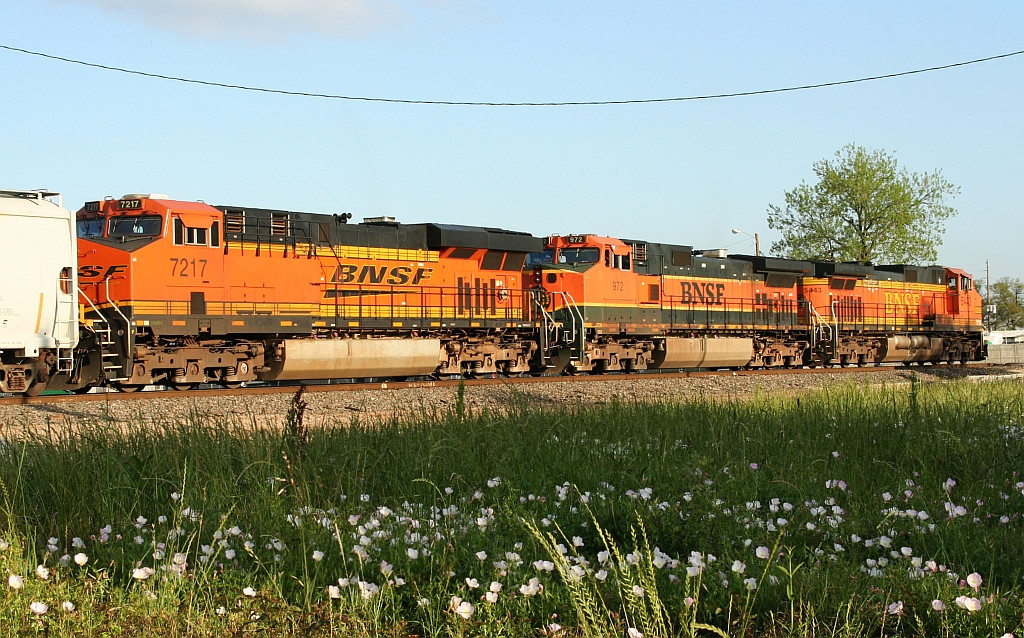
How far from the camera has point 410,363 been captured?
71.7ft

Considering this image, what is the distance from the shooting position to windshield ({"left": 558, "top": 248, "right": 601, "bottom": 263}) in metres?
25.9

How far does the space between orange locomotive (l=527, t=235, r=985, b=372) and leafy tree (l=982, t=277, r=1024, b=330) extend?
3117 inches

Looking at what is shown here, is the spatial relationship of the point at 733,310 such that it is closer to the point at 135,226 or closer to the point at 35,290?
the point at 135,226

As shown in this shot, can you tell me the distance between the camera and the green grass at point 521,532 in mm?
4301

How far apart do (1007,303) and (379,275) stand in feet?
361

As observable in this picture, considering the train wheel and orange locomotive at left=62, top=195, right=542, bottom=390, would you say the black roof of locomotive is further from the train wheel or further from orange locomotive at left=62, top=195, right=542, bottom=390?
the train wheel

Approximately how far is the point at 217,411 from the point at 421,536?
1006cm

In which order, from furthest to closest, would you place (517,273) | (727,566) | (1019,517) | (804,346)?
(804,346), (517,273), (1019,517), (727,566)

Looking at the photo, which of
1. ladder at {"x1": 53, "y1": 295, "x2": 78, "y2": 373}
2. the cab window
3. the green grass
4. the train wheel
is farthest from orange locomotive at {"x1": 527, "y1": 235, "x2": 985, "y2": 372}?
the green grass

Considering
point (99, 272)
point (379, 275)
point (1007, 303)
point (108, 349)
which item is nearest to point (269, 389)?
point (108, 349)

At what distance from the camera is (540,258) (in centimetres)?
2609

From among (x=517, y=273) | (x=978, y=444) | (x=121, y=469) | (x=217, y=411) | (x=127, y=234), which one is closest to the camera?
(x=121, y=469)

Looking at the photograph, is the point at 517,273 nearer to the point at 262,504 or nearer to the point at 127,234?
the point at 127,234

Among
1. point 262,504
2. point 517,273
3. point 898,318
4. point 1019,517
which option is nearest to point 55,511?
point 262,504
